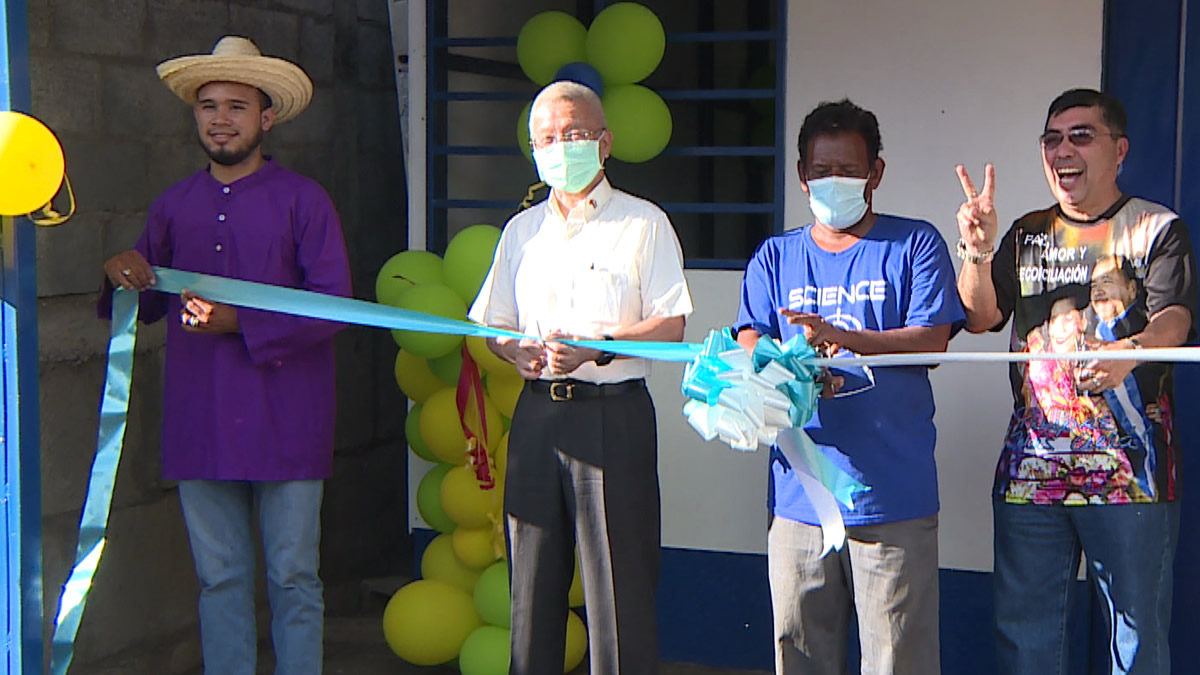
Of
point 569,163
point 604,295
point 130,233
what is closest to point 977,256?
point 604,295

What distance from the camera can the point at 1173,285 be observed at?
3.21m

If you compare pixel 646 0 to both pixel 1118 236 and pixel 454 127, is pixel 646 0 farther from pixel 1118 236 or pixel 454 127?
pixel 1118 236

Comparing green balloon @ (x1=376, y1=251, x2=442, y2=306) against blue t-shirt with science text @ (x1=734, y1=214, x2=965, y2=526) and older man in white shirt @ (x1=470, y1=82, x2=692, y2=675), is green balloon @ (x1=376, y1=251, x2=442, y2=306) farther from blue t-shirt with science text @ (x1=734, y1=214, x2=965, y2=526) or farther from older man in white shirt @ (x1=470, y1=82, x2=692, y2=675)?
blue t-shirt with science text @ (x1=734, y1=214, x2=965, y2=526)

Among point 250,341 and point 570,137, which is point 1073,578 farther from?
point 250,341

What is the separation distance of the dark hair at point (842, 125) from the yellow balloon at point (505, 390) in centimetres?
130

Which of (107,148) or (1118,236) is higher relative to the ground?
(107,148)

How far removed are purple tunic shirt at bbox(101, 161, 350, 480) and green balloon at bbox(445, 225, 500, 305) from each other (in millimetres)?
524

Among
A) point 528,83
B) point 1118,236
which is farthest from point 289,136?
point 1118,236

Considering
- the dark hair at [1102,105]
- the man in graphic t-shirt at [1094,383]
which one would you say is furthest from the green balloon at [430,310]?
the dark hair at [1102,105]

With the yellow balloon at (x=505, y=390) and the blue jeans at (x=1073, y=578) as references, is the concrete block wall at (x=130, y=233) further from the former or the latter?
the blue jeans at (x=1073, y=578)

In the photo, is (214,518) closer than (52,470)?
Yes

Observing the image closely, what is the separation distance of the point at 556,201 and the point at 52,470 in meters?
1.82

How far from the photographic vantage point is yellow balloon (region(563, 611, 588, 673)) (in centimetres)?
432

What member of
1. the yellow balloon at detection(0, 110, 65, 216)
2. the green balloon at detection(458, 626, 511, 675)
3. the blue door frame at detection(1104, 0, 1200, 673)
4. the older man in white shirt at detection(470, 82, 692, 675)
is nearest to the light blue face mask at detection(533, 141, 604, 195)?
the older man in white shirt at detection(470, 82, 692, 675)
